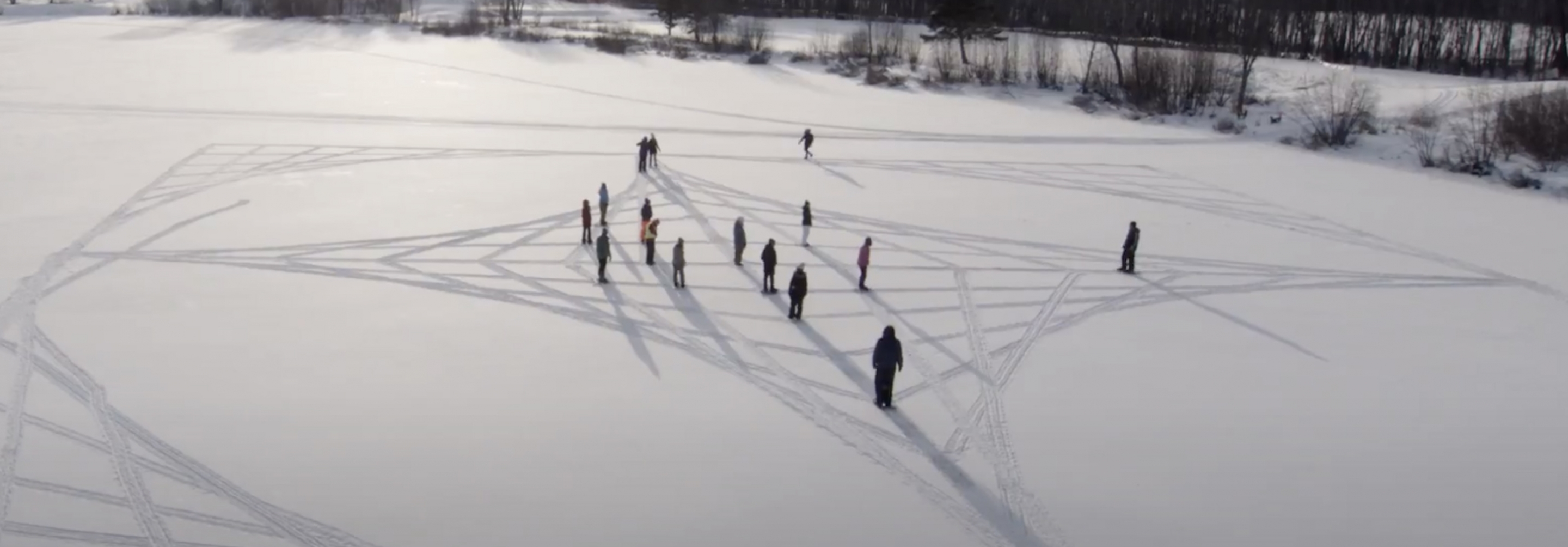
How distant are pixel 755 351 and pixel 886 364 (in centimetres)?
243

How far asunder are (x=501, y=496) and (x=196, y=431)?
3.40 meters

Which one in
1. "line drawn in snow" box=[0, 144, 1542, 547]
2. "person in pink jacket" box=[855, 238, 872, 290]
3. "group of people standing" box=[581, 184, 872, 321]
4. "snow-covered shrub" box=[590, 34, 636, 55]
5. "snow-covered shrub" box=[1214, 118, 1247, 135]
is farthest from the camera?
"snow-covered shrub" box=[590, 34, 636, 55]

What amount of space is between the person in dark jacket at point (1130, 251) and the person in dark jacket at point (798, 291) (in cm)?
554

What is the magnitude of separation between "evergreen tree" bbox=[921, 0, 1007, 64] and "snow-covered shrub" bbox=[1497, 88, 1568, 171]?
19.5 m

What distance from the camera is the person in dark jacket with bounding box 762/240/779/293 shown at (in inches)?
581

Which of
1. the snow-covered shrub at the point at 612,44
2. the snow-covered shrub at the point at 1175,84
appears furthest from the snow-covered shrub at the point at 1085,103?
the snow-covered shrub at the point at 612,44

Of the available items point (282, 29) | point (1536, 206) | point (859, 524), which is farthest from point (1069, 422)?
point (282, 29)

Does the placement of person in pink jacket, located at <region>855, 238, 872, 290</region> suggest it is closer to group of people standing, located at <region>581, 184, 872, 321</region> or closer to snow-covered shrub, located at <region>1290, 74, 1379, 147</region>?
group of people standing, located at <region>581, 184, 872, 321</region>

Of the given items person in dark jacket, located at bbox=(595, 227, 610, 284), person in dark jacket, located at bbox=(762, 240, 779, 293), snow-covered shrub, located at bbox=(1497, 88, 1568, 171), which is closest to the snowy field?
person in dark jacket, located at bbox=(595, 227, 610, 284)

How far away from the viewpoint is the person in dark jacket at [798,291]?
44.8 feet

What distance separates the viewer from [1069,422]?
36.0 feet

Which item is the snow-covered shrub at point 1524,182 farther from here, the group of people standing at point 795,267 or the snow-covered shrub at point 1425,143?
the group of people standing at point 795,267

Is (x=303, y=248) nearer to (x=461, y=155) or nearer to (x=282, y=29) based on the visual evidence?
(x=461, y=155)

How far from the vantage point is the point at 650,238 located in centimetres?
1612
